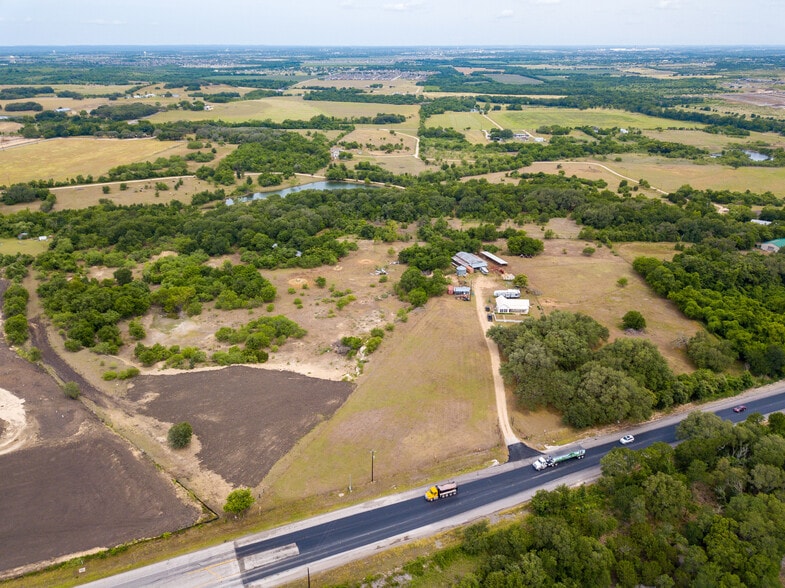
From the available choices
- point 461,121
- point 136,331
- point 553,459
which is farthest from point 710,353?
point 461,121

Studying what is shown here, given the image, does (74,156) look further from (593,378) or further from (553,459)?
(553,459)

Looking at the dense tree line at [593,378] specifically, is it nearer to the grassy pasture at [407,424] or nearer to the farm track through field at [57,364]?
the grassy pasture at [407,424]

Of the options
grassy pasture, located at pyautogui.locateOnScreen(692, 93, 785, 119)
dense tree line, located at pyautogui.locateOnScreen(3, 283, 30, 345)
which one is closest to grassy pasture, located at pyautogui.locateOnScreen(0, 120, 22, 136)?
dense tree line, located at pyautogui.locateOnScreen(3, 283, 30, 345)

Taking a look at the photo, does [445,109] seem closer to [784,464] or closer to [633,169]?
[633,169]

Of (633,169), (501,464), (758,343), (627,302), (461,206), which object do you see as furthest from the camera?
(633,169)

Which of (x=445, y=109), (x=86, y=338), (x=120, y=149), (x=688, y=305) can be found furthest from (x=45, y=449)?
(x=445, y=109)

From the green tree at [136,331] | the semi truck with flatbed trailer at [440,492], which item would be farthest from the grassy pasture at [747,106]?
the green tree at [136,331]
